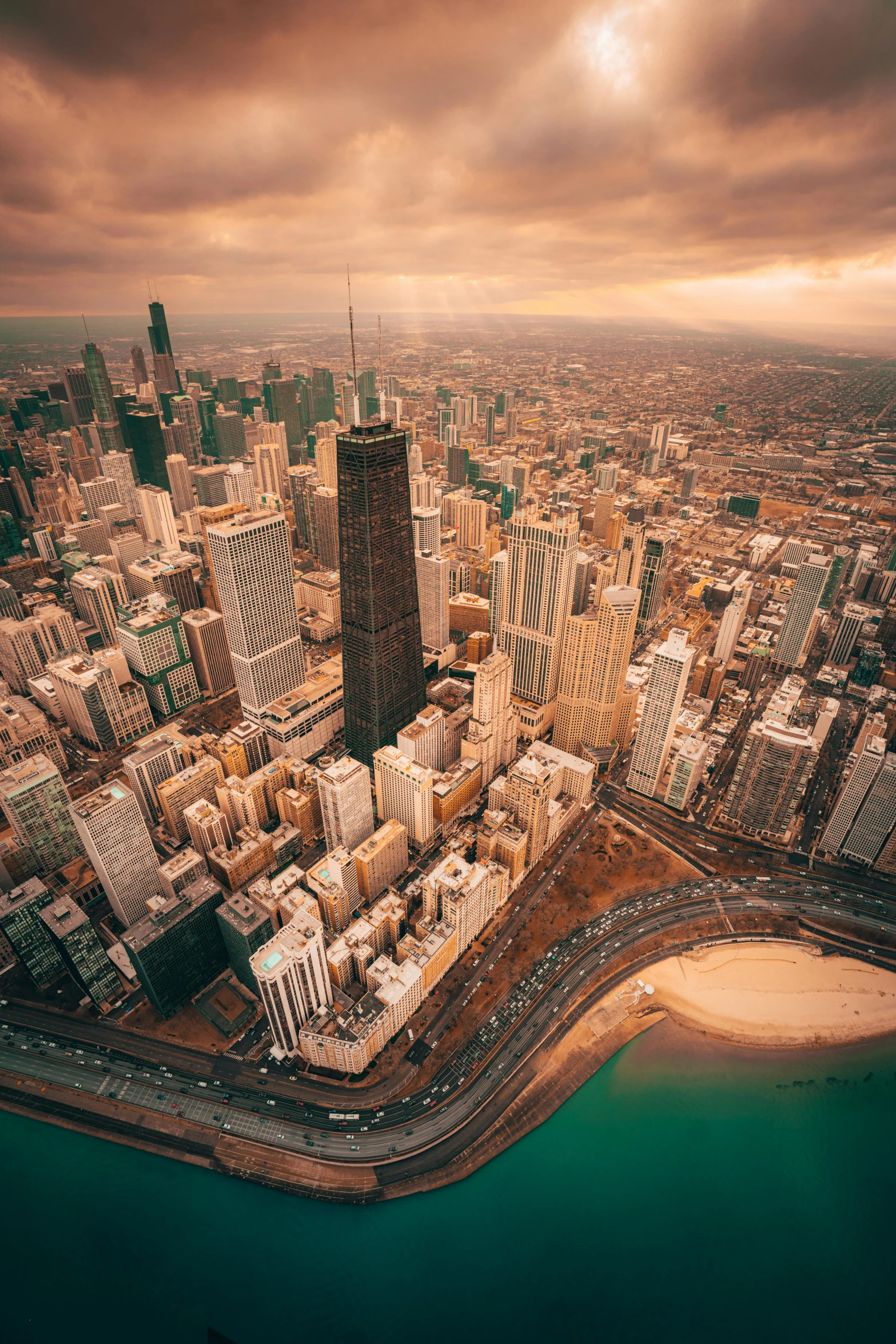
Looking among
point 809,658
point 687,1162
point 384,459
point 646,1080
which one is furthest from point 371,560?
point 809,658

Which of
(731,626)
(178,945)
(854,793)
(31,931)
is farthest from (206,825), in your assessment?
(731,626)

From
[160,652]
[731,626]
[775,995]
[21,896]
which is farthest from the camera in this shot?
[731,626]

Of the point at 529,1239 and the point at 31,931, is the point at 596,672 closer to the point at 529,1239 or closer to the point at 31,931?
the point at 529,1239

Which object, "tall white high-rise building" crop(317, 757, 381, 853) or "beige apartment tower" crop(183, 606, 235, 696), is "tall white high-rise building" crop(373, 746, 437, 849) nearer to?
"tall white high-rise building" crop(317, 757, 381, 853)

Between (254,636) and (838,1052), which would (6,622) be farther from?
(838,1052)

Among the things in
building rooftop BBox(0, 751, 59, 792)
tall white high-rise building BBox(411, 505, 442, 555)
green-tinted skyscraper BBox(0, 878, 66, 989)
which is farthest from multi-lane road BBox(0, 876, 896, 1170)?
tall white high-rise building BBox(411, 505, 442, 555)
